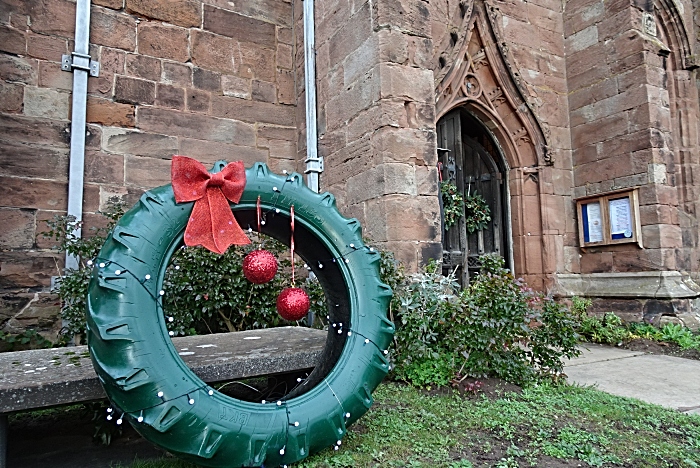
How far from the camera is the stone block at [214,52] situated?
488 cm

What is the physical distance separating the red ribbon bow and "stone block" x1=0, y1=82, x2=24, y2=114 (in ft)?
9.93

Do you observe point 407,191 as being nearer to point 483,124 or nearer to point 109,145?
point 109,145

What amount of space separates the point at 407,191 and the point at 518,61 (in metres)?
4.00

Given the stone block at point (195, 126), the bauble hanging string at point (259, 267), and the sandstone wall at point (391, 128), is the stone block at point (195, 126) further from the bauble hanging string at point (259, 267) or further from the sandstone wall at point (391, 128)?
the bauble hanging string at point (259, 267)

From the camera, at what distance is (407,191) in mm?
3998

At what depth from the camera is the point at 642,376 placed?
398 cm

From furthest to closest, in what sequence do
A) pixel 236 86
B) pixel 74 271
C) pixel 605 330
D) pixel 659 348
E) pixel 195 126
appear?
1. pixel 605 330
2. pixel 659 348
3. pixel 236 86
4. pixel 195 126
5. pixel 74 271

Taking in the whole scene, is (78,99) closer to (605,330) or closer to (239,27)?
(239,27)

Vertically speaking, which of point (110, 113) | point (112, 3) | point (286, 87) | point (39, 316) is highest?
point (112, 3)

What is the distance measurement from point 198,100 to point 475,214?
3.93 m

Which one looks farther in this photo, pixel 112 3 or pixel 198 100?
pixel 198 100

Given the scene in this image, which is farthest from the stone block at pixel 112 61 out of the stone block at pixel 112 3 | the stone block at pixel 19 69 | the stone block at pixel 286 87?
the stone block at pixel 286 87

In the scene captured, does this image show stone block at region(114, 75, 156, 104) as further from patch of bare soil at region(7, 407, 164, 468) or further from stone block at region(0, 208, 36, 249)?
patch of bare soil at region(7, 407, 164, 468)

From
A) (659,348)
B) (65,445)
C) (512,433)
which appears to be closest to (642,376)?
(659,348)
